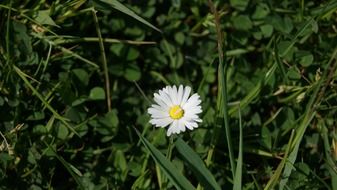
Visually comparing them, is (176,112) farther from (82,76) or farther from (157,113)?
(82,76)

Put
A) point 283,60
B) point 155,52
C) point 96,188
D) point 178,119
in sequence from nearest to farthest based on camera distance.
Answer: point 178,119 < point 96,188 < point 283,60 < point 155,52

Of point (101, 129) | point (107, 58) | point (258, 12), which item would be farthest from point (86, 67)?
point (258, 12)

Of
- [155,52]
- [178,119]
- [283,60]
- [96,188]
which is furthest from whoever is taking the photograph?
[155,52]

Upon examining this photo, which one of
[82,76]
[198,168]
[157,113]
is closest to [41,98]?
[82,76]

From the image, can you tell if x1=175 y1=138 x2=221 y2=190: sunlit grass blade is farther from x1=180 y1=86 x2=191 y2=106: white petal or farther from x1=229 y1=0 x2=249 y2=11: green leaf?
x1=229 y1=0 x2=249 y2=11: green leaf

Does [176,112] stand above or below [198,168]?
above

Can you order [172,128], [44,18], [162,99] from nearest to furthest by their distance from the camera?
[172,128] < [162,99] < [44,18]

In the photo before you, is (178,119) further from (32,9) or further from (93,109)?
(32,9)
